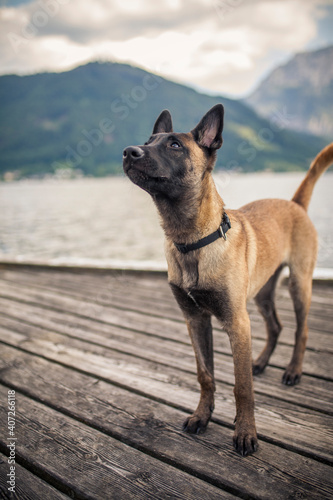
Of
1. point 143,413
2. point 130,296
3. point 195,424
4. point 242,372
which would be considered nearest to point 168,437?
point 195,424

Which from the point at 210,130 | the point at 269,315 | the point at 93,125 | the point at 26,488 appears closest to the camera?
the point at 26,488

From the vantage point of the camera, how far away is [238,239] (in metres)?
2.13

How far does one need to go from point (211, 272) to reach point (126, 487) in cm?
123

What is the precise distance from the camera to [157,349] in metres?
3.12

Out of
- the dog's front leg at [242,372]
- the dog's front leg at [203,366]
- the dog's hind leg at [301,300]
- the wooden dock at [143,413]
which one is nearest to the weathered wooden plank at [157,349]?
the wooden dock at [143,413]

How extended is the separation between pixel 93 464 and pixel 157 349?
55.0 inches

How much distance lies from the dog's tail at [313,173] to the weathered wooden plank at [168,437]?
2.17 m

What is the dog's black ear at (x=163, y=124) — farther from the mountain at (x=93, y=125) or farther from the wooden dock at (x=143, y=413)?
the mountain at (x=93, y=125)

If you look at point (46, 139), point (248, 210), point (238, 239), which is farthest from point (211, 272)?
point (46, 139)

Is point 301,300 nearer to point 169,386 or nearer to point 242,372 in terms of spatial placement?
point 242,372

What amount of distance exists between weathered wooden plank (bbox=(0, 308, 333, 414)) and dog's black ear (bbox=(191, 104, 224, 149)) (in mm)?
1852

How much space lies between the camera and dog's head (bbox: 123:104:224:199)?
1840 millimetres

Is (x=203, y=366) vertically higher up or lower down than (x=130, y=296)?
higher up

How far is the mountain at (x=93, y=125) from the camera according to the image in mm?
100375
